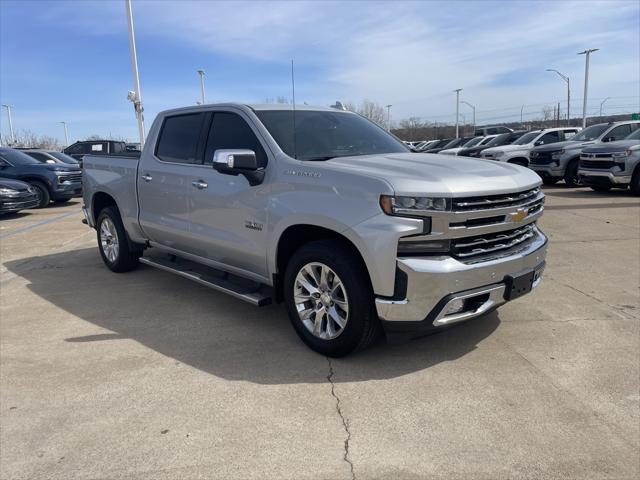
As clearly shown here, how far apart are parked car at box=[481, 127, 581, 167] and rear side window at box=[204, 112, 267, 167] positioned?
13491mm

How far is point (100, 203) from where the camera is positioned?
6891mm

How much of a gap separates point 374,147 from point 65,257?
17.9 ft

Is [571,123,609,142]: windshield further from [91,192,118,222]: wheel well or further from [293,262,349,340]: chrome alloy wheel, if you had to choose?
[293,262,349,340]: chrome alloy wheel

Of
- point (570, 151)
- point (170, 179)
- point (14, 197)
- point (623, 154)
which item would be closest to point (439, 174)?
point (170, 179)

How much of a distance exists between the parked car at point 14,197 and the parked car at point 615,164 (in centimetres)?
1429

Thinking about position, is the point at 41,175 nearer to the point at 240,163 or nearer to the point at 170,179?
the point at 170,179

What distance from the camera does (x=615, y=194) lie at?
13.4m

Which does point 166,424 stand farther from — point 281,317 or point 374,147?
point 374,147

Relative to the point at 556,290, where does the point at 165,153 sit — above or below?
above

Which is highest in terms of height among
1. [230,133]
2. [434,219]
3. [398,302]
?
[230,133]

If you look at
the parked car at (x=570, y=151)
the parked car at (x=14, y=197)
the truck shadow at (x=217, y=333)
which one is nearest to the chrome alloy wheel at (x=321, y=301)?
the truck shadow at (x=217, y=333)

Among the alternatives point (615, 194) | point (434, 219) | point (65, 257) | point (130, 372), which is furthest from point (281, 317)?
point (615, 194)

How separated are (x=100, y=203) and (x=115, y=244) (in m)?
0.76

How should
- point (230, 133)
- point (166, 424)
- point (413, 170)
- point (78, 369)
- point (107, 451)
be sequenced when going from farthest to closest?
1. point (230, 133)
2. point (78, 369)
3. point (413, 170)
4. point (166, 424)
5. point (107, 451)
